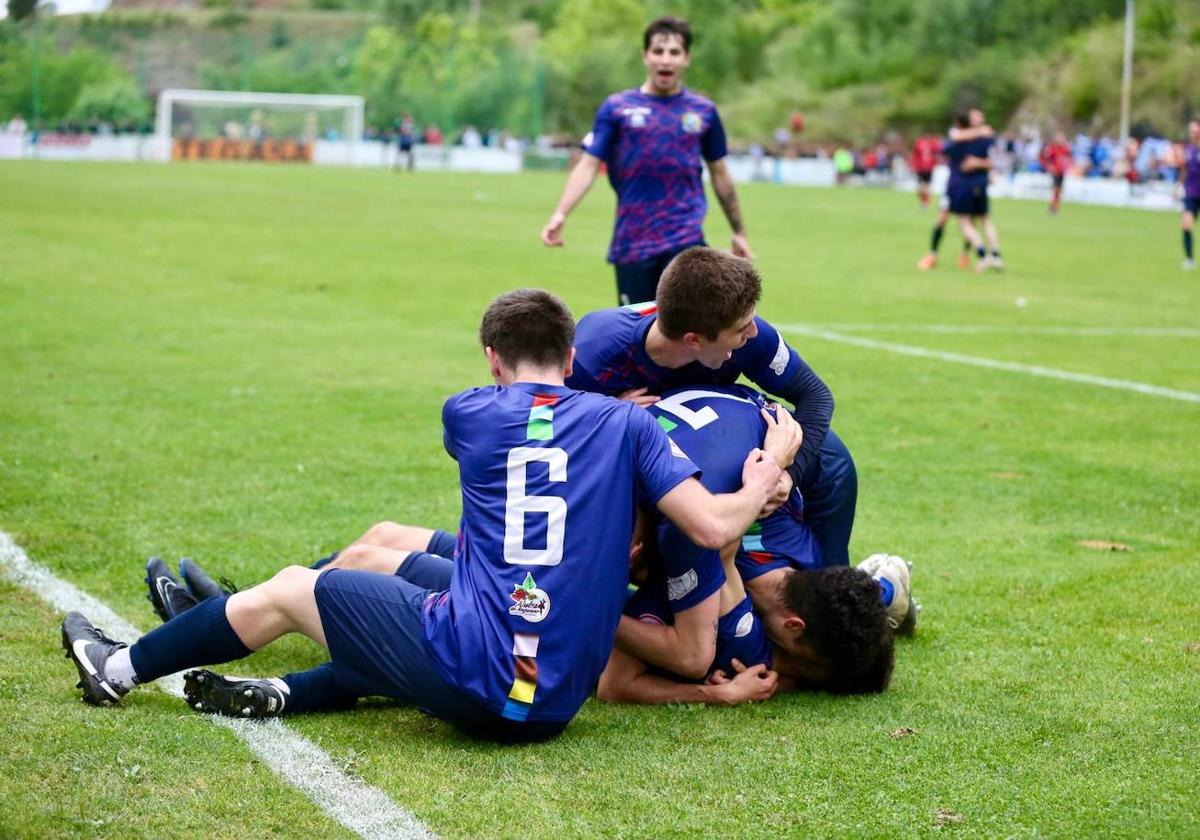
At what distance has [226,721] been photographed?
14.8 ft

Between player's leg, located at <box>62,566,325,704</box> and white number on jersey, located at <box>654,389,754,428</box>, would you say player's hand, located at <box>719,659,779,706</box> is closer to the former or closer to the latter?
white number on jersey, located at <box>654,389,754,428</box>

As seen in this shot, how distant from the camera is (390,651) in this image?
4410 mm

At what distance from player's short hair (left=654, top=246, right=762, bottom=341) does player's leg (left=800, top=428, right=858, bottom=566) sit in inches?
33.3

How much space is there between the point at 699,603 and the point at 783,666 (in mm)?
513

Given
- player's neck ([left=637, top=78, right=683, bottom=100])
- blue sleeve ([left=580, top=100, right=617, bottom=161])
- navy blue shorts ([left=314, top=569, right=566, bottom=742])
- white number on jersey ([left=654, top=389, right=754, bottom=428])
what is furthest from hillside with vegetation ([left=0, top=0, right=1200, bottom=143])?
navy blue shorts ([left=314, top=569, right=566, bottom=742])

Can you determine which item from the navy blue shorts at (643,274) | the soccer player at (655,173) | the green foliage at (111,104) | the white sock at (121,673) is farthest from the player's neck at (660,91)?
the green foliage at (111,104)

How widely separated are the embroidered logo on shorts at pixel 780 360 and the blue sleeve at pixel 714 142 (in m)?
4.65

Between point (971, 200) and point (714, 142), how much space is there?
41.3 ft

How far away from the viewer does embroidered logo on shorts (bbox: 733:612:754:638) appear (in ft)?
16.1

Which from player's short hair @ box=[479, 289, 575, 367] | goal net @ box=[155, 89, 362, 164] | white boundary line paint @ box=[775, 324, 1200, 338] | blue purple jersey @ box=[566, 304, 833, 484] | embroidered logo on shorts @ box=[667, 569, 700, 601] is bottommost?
embroidered logo on shorts @ box=[667, 569, 700, 601]

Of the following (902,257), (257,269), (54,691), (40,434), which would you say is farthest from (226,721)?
(902,257)

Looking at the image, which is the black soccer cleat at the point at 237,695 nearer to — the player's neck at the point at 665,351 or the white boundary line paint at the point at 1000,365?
the player's neck at the point at 665,351

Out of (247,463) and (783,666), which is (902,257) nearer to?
(247,463)

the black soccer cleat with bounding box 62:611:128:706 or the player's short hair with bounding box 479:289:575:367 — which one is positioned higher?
the player's short hair with bounding box 479:289:575:367
